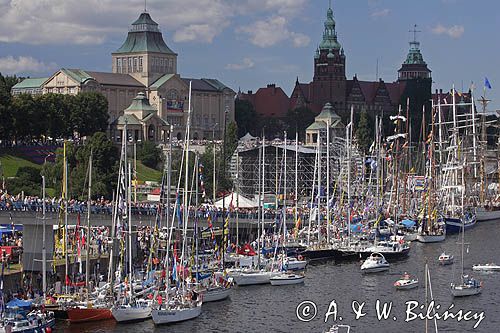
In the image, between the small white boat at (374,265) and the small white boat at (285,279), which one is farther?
the small white boat at (374,265)

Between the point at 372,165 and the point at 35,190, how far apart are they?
126ft

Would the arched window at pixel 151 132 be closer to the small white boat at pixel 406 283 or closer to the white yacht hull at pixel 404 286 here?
Answer: the small white boat at pixel 406 283

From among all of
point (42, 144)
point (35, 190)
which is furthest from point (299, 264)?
point (42, 144)

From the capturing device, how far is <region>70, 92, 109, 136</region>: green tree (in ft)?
548

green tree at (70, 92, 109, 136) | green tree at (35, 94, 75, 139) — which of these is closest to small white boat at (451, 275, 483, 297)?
green tree at (35, 94, 75, 139)

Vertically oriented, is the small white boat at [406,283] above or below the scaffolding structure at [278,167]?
below

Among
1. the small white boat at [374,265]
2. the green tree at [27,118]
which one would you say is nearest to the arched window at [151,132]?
the green tree at [27,118]

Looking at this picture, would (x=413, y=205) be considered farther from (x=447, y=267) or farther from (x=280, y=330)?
(x=280, y=330)

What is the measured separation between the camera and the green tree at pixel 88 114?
548 feet

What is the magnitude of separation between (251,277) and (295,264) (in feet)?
26.6

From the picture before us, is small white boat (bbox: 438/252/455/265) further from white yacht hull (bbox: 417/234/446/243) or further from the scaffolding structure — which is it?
the scaffolding structure

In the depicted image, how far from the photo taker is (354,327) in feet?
230

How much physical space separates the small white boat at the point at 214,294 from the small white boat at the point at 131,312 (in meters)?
6.41

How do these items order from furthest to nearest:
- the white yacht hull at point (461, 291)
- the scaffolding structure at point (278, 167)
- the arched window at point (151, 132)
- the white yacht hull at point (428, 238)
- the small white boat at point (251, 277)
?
1. the arched window at point (151, 132)
2. the scaffolding structure at point (278, 167)
3. the white yacht hull at point (428, 238)
4. the small white boat at point (251, 277)
5. the white yacht hull at point (461, 291)
